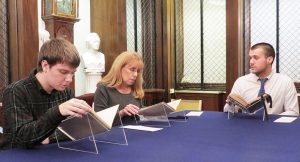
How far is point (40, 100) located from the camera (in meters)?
1.85

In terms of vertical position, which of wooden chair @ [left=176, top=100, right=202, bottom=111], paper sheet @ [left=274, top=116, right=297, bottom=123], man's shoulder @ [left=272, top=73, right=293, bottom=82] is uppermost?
man's shoulder @ [left=272, top=73, right=293, bottom=82]

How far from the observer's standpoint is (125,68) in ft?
9.57

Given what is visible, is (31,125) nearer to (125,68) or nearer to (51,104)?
(51,104)

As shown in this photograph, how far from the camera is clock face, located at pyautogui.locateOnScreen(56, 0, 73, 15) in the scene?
4.51 metres

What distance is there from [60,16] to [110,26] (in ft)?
2.91

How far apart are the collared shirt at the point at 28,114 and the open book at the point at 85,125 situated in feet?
0.23

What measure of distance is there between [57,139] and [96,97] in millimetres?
1081

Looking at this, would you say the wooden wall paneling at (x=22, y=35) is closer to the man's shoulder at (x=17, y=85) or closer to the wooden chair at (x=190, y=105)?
the man's shoulder at (x=17, y=85)

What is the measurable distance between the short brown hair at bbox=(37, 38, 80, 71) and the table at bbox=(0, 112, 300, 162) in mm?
410

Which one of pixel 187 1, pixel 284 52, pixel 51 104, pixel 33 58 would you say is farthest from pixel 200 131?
pixel 187 1

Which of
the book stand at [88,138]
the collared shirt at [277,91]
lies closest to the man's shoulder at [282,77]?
the collared shirt at [277,91]

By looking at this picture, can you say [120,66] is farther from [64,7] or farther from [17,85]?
[64,7]

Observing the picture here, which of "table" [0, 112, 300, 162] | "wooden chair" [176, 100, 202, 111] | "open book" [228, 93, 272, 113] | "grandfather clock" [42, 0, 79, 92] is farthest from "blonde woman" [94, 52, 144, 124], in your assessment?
"wooden chair" [176, 100, 202, 111]

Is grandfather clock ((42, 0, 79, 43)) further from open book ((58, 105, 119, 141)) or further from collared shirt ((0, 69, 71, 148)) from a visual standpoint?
open book ((58, 105, 119, 141))
